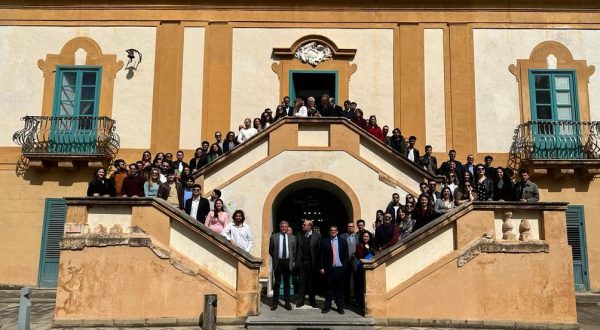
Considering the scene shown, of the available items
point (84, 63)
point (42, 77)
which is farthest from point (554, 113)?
point (42, 77)

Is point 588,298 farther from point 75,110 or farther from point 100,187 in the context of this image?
point 75,110

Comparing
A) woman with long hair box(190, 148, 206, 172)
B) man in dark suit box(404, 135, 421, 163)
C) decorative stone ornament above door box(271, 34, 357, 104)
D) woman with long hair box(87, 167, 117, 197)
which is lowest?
woman with long hair box(87, 167, 117, 197)

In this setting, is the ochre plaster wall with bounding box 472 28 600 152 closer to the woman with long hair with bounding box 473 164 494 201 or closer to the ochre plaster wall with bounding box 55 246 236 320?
the woman with long hair with bounding box 473 164 494 201

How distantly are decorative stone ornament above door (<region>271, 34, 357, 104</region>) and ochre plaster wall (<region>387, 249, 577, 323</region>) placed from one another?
22.9ft

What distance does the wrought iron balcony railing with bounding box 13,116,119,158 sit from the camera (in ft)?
50.2

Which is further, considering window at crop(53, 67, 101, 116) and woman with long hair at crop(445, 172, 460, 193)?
window at crop(53, 67, 101, 116)

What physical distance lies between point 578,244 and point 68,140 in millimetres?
13240

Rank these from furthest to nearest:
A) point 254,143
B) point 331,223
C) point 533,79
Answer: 1. point 533,79
2. point 331,223
3. point 254,143

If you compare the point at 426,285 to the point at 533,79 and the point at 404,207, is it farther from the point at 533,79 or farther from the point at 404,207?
the point at 533,79

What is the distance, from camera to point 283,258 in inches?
410

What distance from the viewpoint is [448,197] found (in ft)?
35.4

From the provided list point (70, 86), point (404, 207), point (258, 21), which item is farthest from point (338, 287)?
point (70, 86)

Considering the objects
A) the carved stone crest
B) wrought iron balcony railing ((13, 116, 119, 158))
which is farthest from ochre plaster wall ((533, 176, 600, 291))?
wrought iron balcony railing ((13, 116, 119, 158))

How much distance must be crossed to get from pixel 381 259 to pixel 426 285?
874 mm
